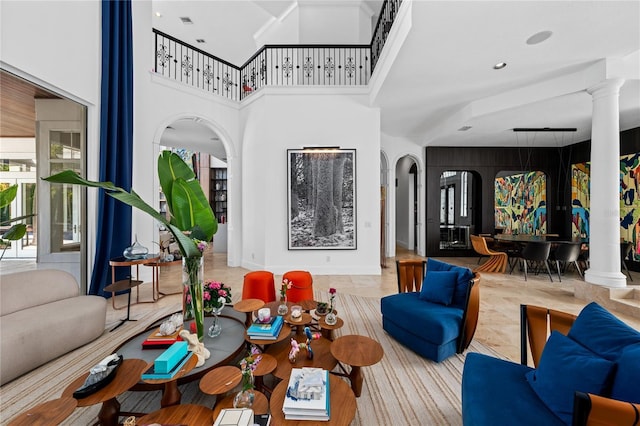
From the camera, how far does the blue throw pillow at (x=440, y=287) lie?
2867 millimetres

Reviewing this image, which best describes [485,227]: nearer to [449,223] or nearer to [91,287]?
[449,223]

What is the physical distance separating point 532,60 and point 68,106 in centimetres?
668

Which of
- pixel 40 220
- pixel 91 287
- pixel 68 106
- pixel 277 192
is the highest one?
pixel 68 106

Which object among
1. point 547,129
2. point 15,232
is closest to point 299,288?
point 15,232

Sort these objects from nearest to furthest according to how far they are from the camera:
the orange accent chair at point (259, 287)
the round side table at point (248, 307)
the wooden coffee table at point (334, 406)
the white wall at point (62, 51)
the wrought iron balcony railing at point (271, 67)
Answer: the wooden coffee table at point (334, 406) → the round side table at point (248, 307) → the white wall at point (62, 51) → the orange accent chair at point (259, 287) → the wrought iron balcony railing at point (271, 67)

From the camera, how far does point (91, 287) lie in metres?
4.09

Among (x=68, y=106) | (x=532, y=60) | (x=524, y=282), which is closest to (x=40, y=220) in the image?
(x=68, y=106)

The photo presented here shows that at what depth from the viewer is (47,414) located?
4.18ft

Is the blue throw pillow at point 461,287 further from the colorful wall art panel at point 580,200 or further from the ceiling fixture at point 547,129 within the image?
the colorful wall art panel at point 580,200

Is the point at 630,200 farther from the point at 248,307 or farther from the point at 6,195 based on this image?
the point at 6,195

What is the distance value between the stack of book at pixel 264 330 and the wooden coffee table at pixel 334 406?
0.58m

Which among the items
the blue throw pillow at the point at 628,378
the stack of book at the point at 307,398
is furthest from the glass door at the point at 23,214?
the blue throw pillow at the point at 628,378

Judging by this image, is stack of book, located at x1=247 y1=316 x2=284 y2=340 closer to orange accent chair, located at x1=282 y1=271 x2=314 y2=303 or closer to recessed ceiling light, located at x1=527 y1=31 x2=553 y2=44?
orange accent chair, located at x1=282 y1=271 x2=314 y2=303

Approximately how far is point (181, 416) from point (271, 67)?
6.43 metres
